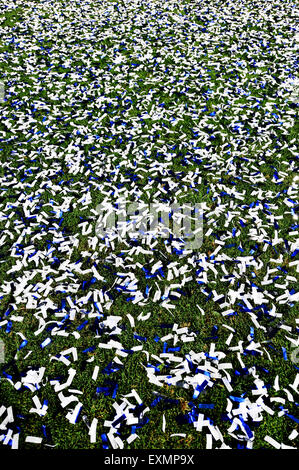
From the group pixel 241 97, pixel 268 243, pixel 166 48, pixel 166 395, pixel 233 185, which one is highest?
pixel 166 48

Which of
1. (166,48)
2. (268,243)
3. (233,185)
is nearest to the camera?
(268,243)

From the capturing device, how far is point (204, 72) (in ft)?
22.2

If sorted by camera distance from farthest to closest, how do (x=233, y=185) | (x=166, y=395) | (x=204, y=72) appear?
(x=204, y=72) < (x=233, y=185) < (x=166, y=395)

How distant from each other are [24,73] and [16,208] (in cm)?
414

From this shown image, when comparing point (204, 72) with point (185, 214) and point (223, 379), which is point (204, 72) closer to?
point (185, 214)

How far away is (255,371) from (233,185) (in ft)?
8.10

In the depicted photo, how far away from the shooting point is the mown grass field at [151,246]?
8.85 ft

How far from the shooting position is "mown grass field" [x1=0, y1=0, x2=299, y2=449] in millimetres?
2697

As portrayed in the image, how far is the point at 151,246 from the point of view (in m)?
3.85

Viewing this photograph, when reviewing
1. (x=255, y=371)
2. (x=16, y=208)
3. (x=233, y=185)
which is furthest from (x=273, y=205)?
(x=16, y=208)

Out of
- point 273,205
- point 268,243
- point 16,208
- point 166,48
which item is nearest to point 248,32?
point 166,48

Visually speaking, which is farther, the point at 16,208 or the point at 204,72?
the point at 204,72

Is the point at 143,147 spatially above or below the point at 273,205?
above

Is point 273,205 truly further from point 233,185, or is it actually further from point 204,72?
point 204,72
